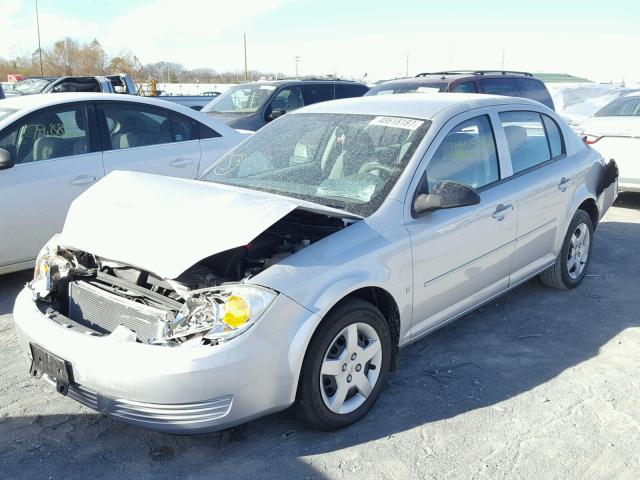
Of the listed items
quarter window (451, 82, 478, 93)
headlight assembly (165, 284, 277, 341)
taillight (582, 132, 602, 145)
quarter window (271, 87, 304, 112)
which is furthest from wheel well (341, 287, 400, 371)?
quarter window (271, 87, 304, 112)

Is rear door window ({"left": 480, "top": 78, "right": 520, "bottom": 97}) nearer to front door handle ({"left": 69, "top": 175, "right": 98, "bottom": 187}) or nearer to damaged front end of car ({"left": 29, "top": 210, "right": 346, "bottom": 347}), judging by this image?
front door handle ({"left": 69, "top": 175, "right": 98, "bottom": 187})

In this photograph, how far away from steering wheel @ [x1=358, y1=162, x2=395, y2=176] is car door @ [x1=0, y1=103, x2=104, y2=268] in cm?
280

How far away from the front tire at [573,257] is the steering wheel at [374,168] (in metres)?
2.08

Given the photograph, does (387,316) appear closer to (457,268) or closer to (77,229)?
(457,268)

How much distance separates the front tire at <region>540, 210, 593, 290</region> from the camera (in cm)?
505

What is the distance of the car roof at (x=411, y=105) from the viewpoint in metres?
3.98

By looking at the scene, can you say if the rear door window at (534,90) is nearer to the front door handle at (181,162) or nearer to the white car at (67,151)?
the white car at (67,151)

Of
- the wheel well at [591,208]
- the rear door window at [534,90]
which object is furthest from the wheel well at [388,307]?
the rear door window at [534,90]

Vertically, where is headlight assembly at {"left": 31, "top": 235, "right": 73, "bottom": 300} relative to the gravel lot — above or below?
above

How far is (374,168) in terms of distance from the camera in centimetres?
368

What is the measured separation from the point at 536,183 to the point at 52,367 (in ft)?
10.9

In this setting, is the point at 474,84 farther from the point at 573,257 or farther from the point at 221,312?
the point at 221,312

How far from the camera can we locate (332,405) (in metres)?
3.14

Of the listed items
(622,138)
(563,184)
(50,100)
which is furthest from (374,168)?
(622,138)
